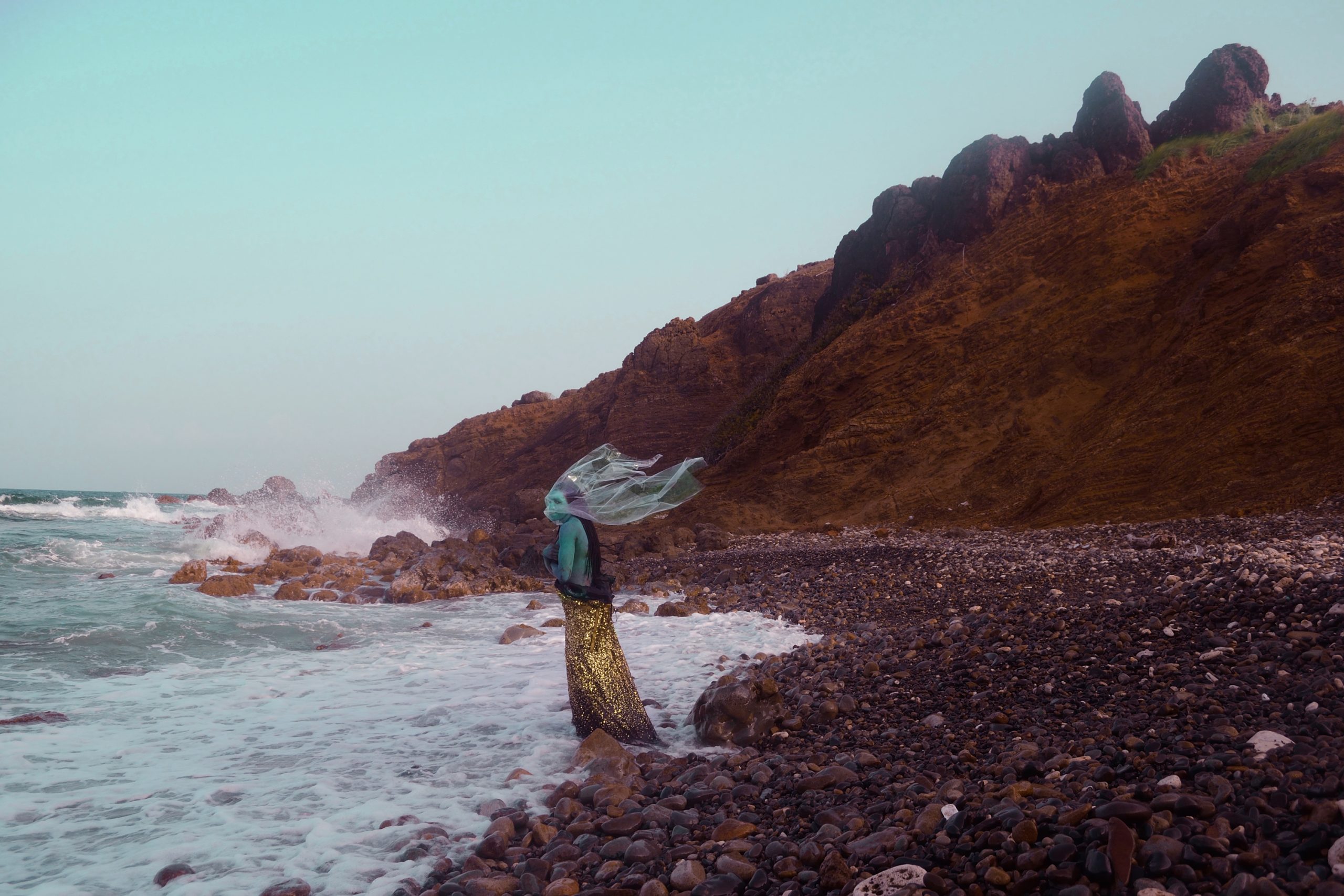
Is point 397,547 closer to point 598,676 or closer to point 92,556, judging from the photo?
point 92,556

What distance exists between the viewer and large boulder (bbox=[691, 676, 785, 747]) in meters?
5.86

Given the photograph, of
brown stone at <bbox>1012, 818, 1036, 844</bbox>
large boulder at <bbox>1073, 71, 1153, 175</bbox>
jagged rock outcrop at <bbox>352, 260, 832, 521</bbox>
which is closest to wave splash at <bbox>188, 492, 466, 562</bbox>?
jagged rock outcrop at <bbox>352, 260, 832, 521</bbox>

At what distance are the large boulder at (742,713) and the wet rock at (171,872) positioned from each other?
335cm

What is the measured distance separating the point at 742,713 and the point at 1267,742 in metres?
3.37

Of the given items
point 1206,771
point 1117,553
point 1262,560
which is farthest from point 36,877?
point 1117,553

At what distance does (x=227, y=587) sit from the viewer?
1694cm

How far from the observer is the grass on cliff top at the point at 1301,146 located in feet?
68.2

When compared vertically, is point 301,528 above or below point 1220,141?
below

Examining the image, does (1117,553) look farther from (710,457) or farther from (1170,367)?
(710,457)

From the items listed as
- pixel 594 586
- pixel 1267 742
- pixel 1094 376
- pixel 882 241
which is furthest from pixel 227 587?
pixel 882 241

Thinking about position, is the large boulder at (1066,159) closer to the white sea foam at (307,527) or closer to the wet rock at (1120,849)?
the white sea foam at (307,527)

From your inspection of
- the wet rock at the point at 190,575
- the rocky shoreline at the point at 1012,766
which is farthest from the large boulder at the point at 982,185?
the wet rock at the point at 190,575

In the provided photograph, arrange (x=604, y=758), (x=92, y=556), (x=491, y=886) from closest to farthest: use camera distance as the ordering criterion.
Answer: (x=491, y=886)
(x=604, y=758)
(x=92, y=556)

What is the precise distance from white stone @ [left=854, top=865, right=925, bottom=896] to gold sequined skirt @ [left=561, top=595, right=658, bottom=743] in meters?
3.22
